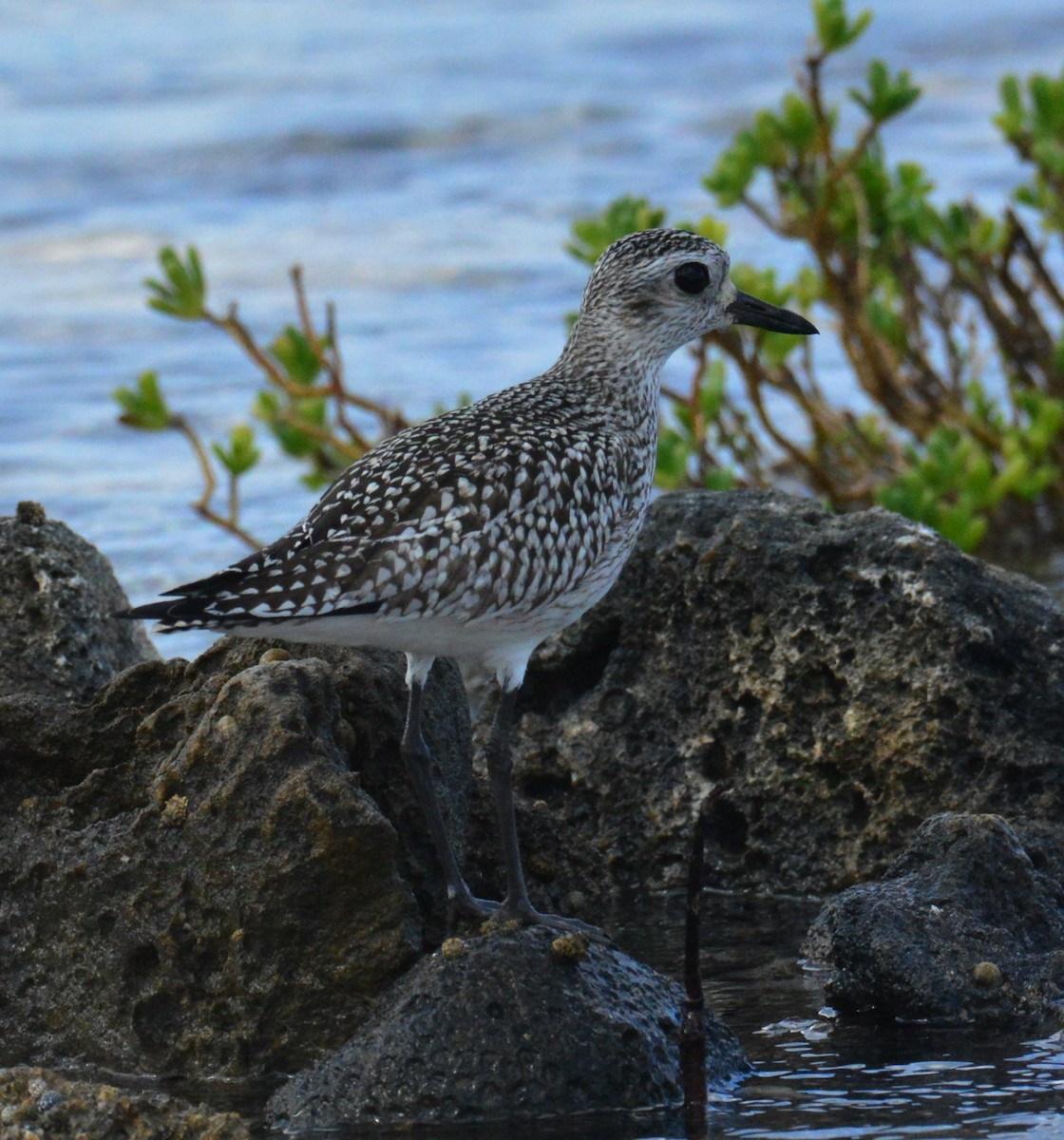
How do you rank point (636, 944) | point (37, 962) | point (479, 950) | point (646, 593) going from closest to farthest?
point (479, 950) < point (37, 962) < point (636, 944) < point (646, 593)

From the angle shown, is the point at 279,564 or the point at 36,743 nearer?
the point at 279,564

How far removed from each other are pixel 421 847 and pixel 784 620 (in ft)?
5.14

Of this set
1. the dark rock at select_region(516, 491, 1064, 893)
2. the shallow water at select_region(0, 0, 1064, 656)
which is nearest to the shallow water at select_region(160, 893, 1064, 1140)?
the dark rock at select_region(516, 491, 1064, 893)

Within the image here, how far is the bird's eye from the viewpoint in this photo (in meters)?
6.64

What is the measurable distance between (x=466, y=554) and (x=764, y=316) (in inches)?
71.3

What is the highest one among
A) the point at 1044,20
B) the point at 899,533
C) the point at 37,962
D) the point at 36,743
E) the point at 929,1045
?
the point at 1044,20

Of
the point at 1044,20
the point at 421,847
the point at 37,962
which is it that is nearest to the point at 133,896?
the point at 37,962

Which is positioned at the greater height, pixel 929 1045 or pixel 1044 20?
pixel 1044 20

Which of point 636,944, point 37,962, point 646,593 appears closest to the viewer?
point 37,962

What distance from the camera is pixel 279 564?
5359mm

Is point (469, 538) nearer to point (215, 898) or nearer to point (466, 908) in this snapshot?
point (466, 908)

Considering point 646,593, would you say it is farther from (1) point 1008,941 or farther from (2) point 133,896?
(2) point 133,896

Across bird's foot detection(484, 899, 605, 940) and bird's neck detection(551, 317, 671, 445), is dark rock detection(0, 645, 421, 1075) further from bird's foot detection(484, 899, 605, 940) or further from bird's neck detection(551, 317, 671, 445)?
bird's neck detection(551, 317, 671, 445)

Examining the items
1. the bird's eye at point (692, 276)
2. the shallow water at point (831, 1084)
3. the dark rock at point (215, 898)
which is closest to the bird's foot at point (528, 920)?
the dark rock at point (215, 898)
